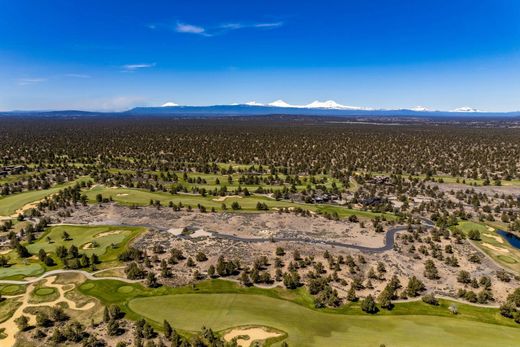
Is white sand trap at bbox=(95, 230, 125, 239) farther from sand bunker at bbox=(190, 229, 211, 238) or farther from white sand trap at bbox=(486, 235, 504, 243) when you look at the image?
white sand trap at bbox=(486, 235, 504, 243)

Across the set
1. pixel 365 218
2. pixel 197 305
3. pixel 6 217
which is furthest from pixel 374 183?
pixel 6 217

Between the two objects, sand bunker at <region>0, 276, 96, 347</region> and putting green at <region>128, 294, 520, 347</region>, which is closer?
putting green at <region>128, 294, 520, 347</region>

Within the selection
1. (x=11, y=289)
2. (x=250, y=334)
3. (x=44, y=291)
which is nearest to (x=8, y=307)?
(x=44, y=291)

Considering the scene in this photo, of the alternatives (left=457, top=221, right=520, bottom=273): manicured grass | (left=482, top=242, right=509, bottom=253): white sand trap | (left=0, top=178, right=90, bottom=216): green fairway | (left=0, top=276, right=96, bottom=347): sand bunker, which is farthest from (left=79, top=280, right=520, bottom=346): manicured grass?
(left=0, top=178, right=90, bottom=216): green fairway

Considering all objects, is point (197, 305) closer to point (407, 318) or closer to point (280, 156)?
point (407, 318)

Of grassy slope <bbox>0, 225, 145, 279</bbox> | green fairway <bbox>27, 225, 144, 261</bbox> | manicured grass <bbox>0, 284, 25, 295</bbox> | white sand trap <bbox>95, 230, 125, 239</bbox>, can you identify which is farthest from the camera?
white sand trap <bbox>95, 230, 125, 239</bbox>

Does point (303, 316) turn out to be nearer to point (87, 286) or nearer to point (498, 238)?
point (87, 286)

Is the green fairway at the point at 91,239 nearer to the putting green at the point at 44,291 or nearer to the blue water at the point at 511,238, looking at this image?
the putting green at the point at 44,291

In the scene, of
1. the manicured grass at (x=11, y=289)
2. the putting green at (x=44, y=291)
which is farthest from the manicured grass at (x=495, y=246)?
the manicured grass at (x=11, y=289)

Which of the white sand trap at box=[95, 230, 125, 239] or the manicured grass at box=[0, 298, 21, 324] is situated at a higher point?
the white sand trap at box=[95, 230, 125, 239]
